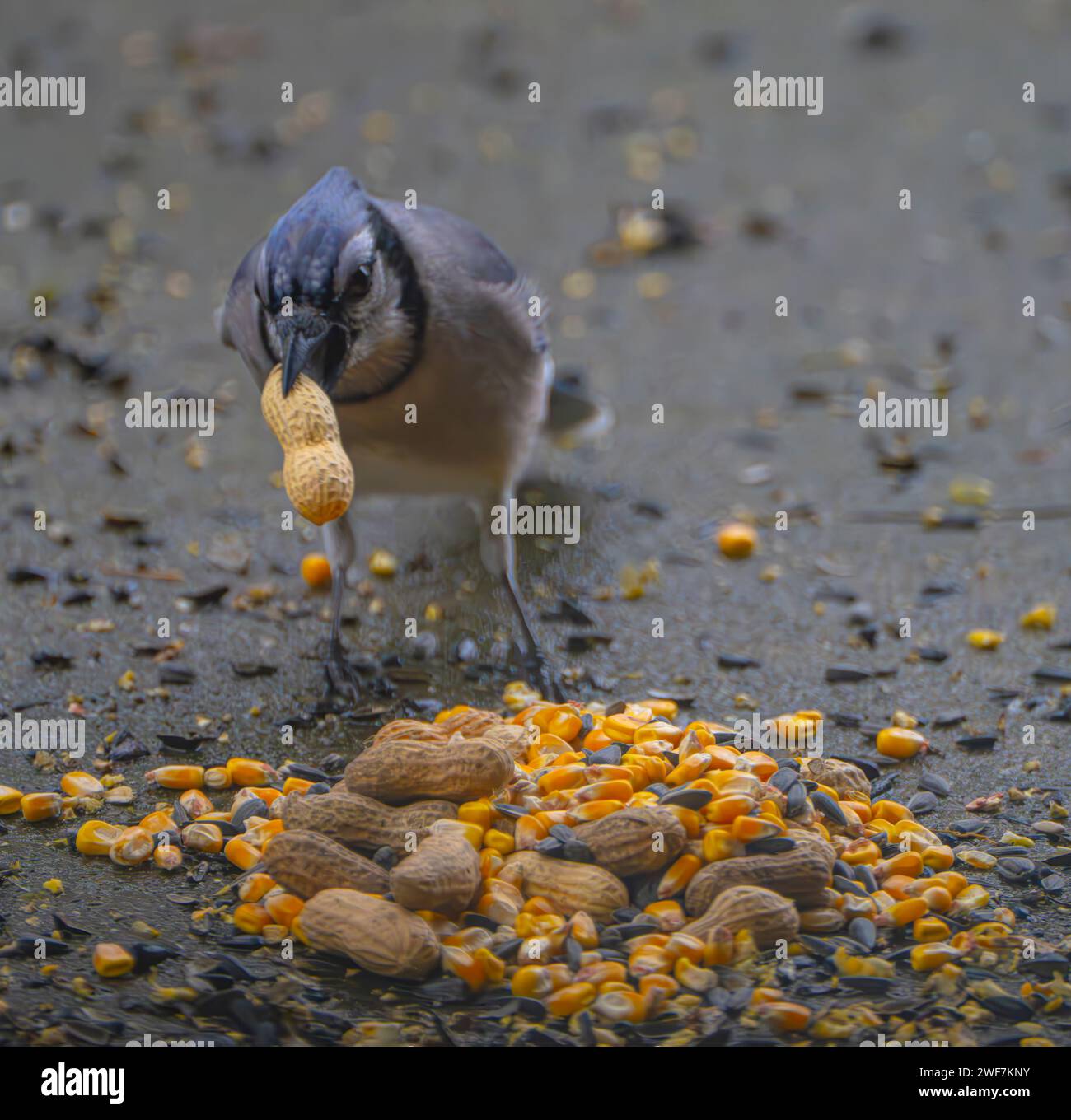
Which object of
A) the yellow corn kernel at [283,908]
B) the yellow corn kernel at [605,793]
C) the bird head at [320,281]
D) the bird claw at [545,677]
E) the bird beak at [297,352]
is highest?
the bird head at [320,281]

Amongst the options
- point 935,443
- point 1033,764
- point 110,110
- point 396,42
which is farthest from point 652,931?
point 396,42

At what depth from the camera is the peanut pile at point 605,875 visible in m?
2.35

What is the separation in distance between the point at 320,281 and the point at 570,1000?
4.93 ft

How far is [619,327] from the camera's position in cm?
585

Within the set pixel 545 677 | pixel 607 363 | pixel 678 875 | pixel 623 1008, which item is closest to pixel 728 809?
pixel 678 875

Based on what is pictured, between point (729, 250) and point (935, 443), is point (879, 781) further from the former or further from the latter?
point (729, 250)

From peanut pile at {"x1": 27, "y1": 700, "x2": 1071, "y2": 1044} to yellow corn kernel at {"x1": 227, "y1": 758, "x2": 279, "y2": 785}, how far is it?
0.42 feet

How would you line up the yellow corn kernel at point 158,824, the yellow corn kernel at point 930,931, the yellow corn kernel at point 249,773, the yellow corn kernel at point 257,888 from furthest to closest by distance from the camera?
the yellow corn kernel at point 249,773
the yellow corn kernel at point 158,824
the yellow corn kernel at point 257,888
the yellow corn kernel at point 930,931

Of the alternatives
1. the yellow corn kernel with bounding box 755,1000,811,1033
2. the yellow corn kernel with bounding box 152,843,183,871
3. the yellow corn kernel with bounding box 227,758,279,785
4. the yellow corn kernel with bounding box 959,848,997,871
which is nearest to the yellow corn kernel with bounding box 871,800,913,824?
the yellow corn kernel with bounding box 959,848,997,871

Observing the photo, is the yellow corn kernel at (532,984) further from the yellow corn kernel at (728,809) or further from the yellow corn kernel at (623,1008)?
the yellow corn kernel at (728,809)

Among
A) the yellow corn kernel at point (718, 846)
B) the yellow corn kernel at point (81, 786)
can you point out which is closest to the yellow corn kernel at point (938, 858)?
the yellow corn kernel at point (718, 846)

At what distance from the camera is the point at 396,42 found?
336 inches

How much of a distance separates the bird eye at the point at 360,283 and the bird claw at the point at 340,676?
37.7 inches

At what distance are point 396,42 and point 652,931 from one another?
724 centimetres
